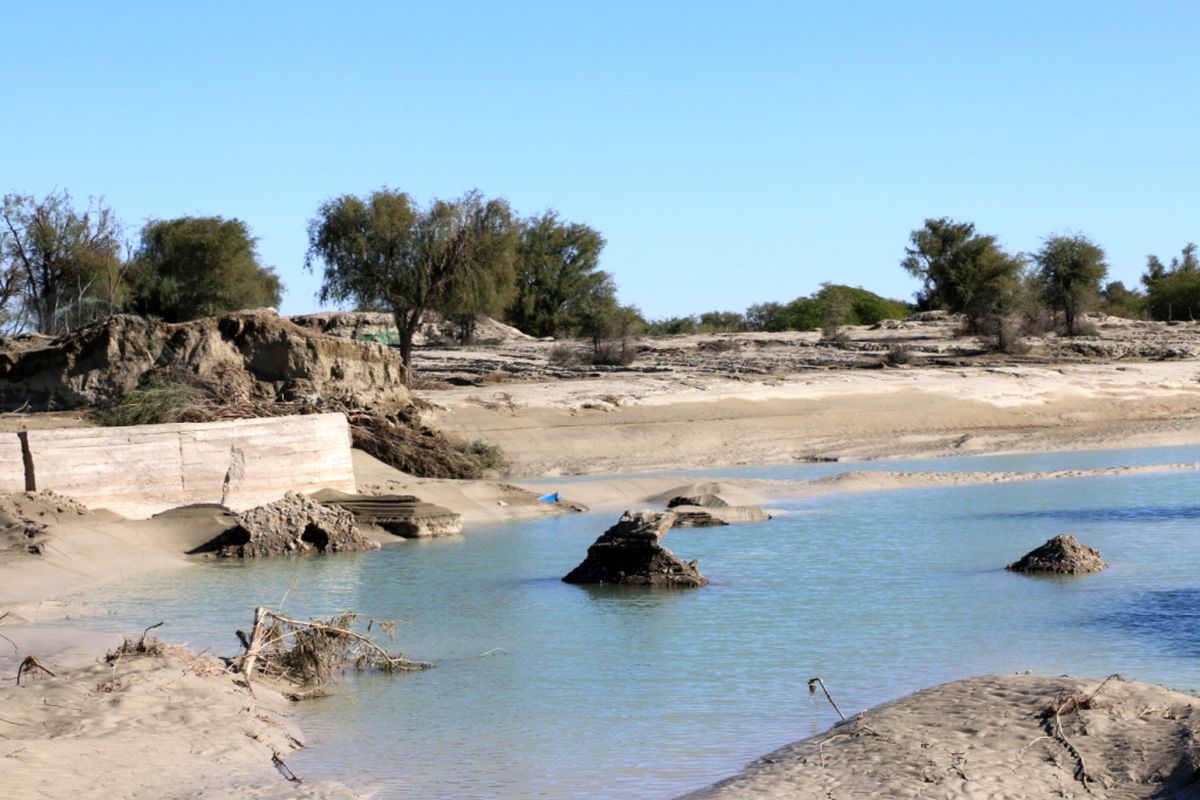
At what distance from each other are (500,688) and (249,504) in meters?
9.20

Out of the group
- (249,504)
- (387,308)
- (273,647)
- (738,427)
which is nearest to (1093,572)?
(273,647)

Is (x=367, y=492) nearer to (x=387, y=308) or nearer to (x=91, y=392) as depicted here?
(x=91, y=392)

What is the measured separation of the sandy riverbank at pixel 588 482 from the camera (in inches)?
291

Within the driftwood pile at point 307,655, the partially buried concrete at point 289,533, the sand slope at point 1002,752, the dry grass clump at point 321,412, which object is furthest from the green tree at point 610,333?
the sand slope at point 1002,752

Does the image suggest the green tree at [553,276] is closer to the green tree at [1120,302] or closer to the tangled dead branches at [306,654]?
the green tree at [1120,302]

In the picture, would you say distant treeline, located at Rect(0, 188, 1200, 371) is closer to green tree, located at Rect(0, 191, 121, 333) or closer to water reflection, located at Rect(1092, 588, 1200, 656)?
green tree, located at Rect(0, 191, 121, 333)

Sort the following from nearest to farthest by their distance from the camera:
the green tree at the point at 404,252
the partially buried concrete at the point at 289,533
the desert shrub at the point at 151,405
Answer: the partially buried concrete at the point at 289,533, the desert shrub at the point at 151,405, the green tree at the point at 404,252

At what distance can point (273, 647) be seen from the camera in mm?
10234

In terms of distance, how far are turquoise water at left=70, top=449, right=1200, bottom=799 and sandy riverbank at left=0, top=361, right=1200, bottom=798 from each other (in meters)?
0.65

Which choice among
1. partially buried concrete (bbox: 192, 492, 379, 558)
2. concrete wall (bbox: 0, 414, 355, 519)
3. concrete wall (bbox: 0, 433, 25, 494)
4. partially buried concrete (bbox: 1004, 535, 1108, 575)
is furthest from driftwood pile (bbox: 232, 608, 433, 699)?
concrete wall (bbox: 0, 414, 355, 519)

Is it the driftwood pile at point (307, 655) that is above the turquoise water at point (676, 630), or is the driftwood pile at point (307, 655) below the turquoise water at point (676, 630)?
above

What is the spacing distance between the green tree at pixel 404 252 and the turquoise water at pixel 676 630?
64.7 feet

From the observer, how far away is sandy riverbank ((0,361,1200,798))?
7.40 metres

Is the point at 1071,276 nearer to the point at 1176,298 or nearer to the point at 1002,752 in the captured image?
the point at 1176,298
